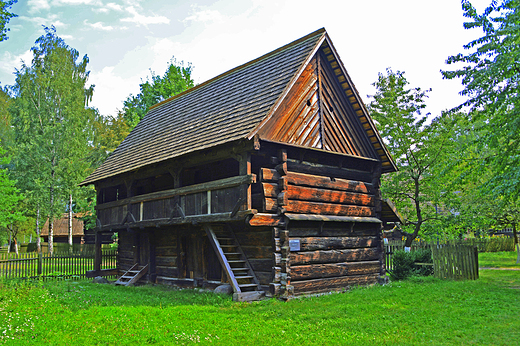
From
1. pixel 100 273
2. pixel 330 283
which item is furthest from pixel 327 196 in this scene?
pixel 100 273

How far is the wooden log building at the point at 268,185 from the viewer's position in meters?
Answer: 11.9

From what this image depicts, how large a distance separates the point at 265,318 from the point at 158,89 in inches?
1150

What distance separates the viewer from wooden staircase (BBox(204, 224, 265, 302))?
11325 mm

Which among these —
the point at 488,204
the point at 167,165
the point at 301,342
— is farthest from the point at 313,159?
the point at 488,204

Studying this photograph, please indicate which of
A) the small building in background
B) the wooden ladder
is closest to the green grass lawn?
the wooden ladder

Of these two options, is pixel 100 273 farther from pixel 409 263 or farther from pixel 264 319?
pixel 409 263

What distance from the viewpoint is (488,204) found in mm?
21672

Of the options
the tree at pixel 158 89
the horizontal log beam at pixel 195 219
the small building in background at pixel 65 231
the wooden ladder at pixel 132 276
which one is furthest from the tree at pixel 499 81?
the small building in background at pixel 65 231

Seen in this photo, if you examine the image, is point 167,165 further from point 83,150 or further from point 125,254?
point 83,150

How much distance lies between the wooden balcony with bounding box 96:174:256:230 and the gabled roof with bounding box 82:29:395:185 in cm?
121

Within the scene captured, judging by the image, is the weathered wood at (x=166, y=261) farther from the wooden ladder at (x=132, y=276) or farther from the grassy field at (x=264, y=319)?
the grassy field at (x=264, y=319)

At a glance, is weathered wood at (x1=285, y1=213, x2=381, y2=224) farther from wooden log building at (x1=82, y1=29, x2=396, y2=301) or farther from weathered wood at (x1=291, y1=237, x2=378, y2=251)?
weathered wood at (x1=291, y1=237, x2=378, y2=251)

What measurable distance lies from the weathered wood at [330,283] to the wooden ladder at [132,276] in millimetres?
7321

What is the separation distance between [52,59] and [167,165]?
26153 mm
